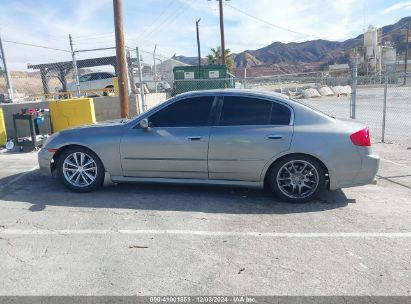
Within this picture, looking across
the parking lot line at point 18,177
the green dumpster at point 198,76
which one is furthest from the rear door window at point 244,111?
the green dumpster at point 198,76

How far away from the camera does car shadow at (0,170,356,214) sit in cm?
466

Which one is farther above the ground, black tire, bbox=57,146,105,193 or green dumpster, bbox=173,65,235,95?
green dumpster, bbox=173,65,235,95

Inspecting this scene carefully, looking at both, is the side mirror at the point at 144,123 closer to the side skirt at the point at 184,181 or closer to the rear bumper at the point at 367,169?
the side skirt at the point at 184,181

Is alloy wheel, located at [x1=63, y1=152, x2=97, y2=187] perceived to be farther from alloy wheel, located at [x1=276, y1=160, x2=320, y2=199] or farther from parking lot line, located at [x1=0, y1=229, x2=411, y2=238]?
alloy wheel, located at [x1=276, y1=160, x2=320, y2=199]

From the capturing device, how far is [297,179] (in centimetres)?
480

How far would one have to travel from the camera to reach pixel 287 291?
9.40 feet

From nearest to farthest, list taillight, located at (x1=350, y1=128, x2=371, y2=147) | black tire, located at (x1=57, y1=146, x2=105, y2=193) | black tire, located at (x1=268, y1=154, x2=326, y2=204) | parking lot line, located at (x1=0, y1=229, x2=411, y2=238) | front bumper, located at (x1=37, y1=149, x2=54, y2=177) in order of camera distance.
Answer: parking lot line, located at (x1=0, y1=229, x2=411, y2=238) < taillight, located at (x1=350, y1=128, x2=371, y2=147) < black tire, located at (x1=268, y1=154, x2=326, y2=204) < black tire, located at (x1=57, y1=146, x2=105, y2=193) < front bumper, located at (x1=37, y1=149, x2=54, y2=177)

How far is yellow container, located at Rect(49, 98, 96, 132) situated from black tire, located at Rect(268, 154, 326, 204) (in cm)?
650

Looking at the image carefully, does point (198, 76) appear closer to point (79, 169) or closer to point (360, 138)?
point (79, 169)

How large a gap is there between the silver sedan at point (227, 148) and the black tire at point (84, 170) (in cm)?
1

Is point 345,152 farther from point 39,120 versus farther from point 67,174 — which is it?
point 39,120

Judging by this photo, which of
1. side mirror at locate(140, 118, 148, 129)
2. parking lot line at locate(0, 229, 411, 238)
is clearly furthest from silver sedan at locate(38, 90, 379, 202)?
parking lot line at locate(0, 229, 411, 238)

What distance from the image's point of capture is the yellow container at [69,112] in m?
9.65

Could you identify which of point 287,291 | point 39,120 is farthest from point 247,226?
point 39,120
